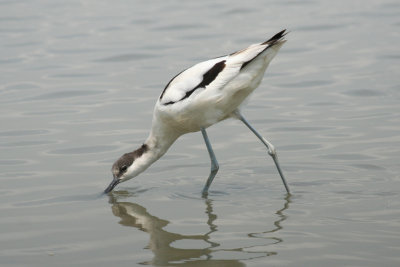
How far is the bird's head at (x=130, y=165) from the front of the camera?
8148 mm

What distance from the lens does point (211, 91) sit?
7.70 metres

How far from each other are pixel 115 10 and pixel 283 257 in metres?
12.6

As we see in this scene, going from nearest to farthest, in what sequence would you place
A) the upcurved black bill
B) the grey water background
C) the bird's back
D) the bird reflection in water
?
the bird reflection in water → the grey water background → the bird's back → the upcurved black bill

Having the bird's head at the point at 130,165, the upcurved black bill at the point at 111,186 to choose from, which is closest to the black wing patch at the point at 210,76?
the bird's head at the point at 130,165

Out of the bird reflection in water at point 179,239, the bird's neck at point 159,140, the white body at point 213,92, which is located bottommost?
the bird reflection in water at point 179,239

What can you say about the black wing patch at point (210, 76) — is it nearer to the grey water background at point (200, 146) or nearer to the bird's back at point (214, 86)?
the bird's back at point (214, 86)

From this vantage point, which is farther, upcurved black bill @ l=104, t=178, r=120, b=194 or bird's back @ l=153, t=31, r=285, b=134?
upcurved black bill @ l=104, t=178, r=120, b=194

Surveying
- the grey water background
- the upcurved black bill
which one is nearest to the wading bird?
the upcurved black bill

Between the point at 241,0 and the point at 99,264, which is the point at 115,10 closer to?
the point at 241,0

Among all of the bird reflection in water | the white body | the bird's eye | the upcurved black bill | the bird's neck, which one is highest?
the white body

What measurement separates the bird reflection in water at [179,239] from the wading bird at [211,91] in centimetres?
57

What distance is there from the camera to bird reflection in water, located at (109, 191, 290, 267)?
19.8 feet

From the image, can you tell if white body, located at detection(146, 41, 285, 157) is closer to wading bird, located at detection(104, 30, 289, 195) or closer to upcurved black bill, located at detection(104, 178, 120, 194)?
wading bird, located at detection(104, 30, 289, 195)

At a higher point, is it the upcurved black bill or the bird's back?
the bird's back
